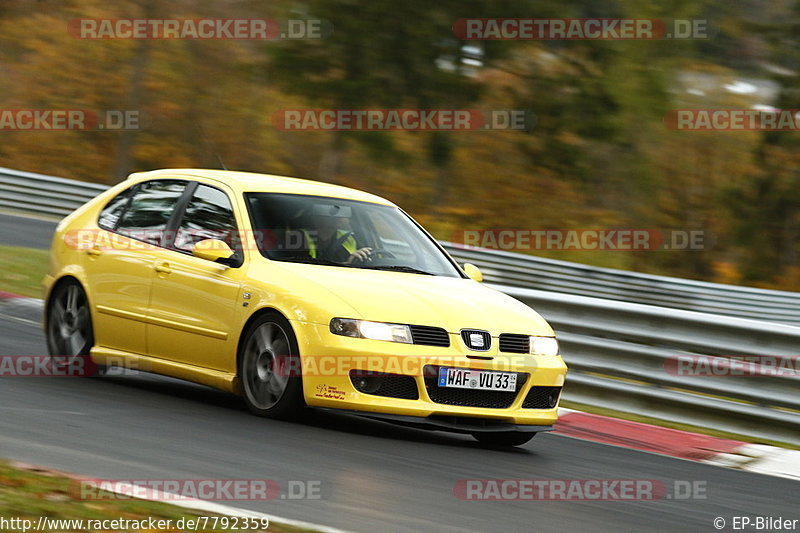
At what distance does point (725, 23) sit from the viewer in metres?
36.9

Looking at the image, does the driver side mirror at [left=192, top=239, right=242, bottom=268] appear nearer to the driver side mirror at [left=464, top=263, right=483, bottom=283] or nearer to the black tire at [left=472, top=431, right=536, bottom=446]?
the driver side mirror at [left=464, top=263, right=483, bottom=283]

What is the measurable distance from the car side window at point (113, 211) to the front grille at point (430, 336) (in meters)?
2.88

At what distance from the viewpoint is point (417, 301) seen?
7598 millimetres

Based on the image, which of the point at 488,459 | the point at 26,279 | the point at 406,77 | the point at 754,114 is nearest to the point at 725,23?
the point at 754,114

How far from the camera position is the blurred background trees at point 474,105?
34.3m

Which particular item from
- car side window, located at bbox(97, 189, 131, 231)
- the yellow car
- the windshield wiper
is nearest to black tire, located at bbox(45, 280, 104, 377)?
the yellow car

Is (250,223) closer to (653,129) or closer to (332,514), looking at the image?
(332,514)

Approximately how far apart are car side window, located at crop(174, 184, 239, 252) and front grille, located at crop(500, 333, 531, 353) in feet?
6.32

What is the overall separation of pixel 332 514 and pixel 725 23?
3414cm
